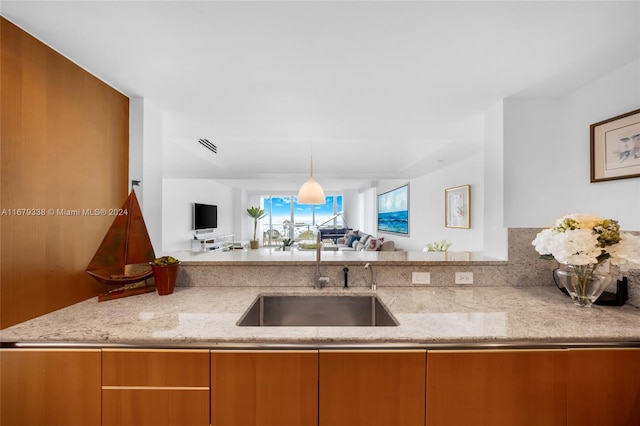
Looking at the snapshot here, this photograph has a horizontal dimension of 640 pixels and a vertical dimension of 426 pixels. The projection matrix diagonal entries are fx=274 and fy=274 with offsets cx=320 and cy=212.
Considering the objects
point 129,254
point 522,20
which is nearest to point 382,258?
point 522,20

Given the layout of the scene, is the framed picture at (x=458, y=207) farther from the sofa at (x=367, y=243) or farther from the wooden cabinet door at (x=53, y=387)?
the wooden cabinet door at (x=53, y=387)

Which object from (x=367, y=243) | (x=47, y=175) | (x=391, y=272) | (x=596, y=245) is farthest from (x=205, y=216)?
(x=596, y=245)

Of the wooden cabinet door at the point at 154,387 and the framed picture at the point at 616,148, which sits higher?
the framed picture at the point at 616,148

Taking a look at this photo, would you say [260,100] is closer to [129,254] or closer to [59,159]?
[59,159]

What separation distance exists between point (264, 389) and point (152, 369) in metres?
0.45

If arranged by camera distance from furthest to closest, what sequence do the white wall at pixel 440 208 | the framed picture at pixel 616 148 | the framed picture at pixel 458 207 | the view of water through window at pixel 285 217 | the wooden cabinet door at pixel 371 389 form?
the view of water through window at pixel 285 217
the framed picture at pixel 458 207
the white wall at pixel 440 208
the framed picture at pixel 616 148
the wooden cabinet door at pixel 371 389

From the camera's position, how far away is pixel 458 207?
418 cm

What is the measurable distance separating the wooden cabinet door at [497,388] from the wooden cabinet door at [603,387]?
5 cm

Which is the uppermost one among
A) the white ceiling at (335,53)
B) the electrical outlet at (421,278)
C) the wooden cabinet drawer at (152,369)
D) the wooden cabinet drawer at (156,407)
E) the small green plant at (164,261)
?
the white ceiling at (335,53)

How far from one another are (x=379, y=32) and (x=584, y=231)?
1.36m

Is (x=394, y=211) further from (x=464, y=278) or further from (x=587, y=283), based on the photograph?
(x=587, y=283)

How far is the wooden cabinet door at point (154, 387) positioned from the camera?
3.50ft

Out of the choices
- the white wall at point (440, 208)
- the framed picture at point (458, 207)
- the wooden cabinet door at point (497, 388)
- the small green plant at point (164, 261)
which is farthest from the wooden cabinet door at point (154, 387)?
the framed picture at point (458, 207)

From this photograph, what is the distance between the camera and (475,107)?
6.51 ft
